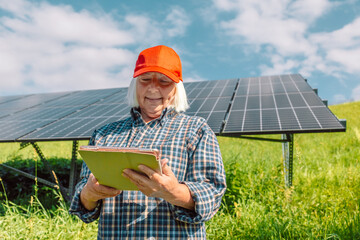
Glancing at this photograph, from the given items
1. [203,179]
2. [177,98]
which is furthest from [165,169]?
[177,98]

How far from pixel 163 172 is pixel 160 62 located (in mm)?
765

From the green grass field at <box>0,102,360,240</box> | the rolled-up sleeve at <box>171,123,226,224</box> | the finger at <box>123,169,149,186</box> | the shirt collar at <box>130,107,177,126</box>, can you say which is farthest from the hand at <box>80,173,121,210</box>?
the green grass field at <box>0,102,360,240</box>

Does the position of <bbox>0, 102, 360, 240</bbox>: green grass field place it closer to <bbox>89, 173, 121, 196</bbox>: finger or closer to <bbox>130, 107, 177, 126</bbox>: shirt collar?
<bbox>130, 107, 177, 126</bbox>: shirt collar

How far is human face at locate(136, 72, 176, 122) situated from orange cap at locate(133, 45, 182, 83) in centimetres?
6

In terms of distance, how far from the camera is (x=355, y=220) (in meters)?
3.83

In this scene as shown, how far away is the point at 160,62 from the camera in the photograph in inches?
75.7

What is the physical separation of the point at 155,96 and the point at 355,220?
10.9ft

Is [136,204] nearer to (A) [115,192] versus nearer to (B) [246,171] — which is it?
(A) [115,192]

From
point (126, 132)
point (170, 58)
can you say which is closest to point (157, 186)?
point (126, 132)

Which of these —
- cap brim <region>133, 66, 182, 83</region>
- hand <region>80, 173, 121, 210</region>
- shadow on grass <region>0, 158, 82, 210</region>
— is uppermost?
cap brim <region>133, 66, 182, 83</region>

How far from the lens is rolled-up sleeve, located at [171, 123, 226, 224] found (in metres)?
1.65

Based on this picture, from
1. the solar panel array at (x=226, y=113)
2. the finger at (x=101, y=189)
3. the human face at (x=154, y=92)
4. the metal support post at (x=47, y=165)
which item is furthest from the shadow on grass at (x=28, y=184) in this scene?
the finger at (x=101, y=189)

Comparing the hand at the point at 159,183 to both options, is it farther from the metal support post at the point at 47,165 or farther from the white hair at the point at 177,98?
the metal support post at the point at 47,165

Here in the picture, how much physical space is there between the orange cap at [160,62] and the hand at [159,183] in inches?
27.5
